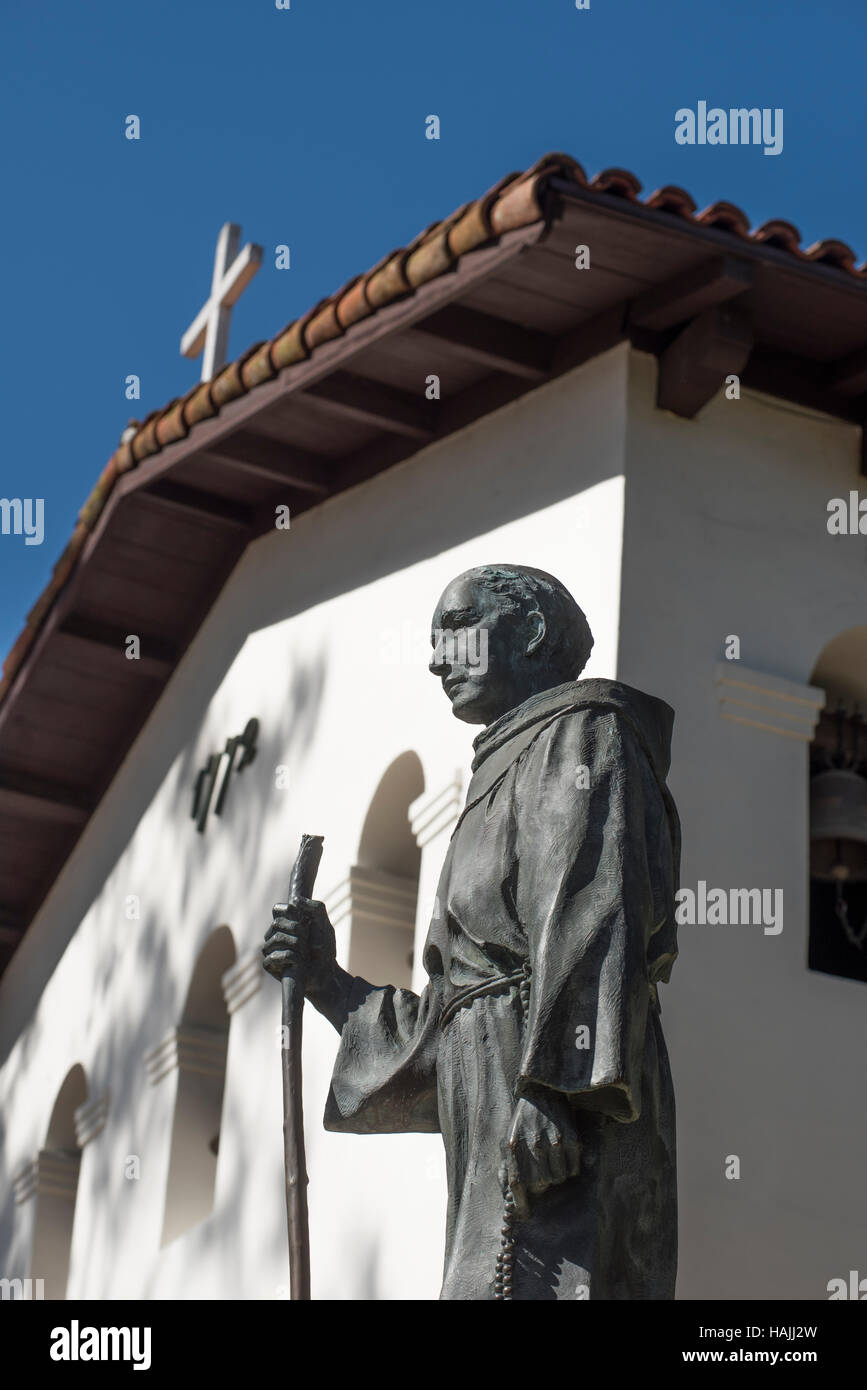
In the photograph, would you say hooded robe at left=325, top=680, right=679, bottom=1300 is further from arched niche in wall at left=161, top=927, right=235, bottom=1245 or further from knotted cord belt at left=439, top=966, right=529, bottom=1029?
arched niche in wall at left=161, top=927, right=235, bottom=1245

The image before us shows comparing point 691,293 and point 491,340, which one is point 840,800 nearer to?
point 691,293

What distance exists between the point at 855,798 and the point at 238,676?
3.94 meters

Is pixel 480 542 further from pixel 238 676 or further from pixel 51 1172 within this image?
pixel 51 1172

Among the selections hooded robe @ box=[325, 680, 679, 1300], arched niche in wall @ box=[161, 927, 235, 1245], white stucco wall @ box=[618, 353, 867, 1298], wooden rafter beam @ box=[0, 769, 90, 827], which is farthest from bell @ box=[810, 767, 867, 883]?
wooden rafter beam @ box=[0, 769, 90, 827]

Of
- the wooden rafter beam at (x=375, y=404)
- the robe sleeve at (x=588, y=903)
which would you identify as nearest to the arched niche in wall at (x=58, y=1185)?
the wooden rafter beam at (x=375, y=404)

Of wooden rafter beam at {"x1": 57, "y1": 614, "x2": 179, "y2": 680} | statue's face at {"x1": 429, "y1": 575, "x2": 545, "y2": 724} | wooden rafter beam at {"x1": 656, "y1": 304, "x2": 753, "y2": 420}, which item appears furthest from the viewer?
wooden rafter beam at {"x1": 57, "y1": 614, "x2": 179, "y2": 680}

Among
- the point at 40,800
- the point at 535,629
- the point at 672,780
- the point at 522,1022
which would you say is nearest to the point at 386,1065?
the point at 522,1022

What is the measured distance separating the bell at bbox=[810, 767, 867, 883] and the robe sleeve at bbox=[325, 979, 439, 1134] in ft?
12.6

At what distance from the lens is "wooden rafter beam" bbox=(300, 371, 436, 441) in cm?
1020

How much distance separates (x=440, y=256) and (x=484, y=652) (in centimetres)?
362

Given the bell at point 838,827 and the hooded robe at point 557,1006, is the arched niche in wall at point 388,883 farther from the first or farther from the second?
the hooded robe at point 557,1006

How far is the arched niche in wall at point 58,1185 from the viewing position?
13773mm

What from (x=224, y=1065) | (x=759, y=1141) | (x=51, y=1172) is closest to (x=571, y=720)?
(x=759, y=1141)
